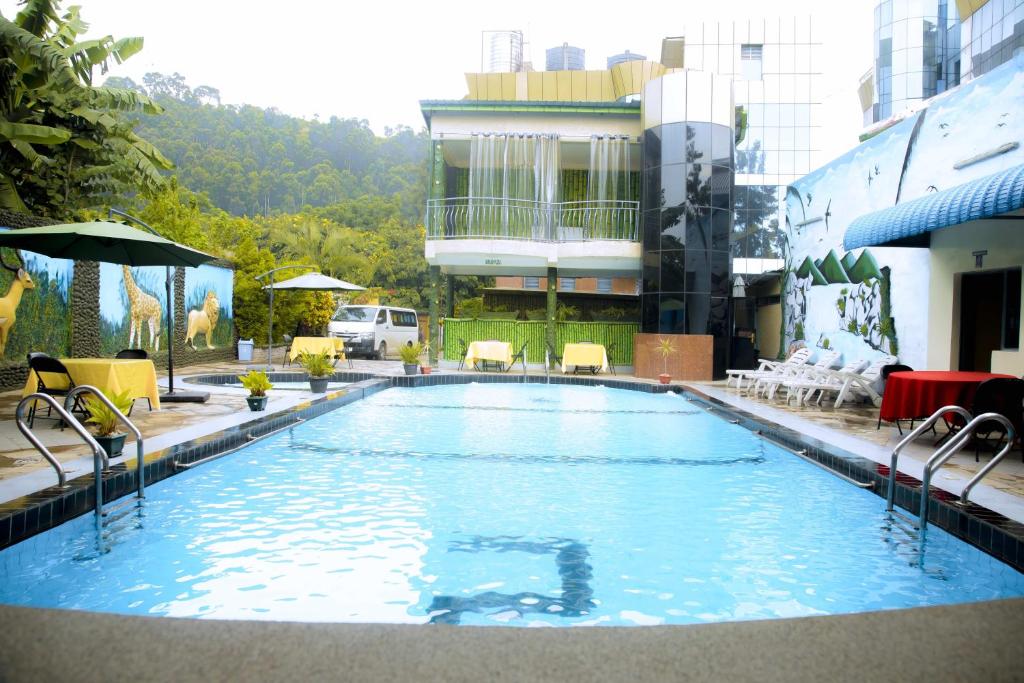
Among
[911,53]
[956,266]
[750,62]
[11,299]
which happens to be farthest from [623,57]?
[11,299]

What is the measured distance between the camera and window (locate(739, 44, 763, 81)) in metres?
34.1

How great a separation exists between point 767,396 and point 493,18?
68.7 ft

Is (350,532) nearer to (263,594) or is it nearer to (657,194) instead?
(263,594)

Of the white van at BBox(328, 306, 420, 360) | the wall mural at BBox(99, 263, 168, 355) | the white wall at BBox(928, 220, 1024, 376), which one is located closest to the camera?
the white wall at BBox(928, 220, 1024, 376)

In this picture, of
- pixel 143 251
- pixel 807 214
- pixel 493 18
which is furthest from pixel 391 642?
pixel 493 18

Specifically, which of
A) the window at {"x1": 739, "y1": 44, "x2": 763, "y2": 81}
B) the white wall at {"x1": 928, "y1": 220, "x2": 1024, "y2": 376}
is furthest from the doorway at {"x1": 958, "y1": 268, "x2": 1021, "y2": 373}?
the window at {"x1": 739, "y1": 44, "x2": 763, "y2": 81}

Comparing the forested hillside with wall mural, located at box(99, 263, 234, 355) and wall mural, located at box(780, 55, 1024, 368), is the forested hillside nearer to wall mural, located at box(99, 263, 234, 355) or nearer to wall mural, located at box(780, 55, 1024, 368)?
wall mural, located at box(99, 263, 234, 355)

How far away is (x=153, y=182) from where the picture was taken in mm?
16625

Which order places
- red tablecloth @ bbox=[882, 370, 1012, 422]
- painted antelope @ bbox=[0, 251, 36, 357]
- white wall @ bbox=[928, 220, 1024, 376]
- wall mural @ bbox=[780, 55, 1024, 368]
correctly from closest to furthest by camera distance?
red tablecloth @ bbox=[882, 370, 1012, 422] → white wall @ bbox=[928, 220, 1024, 376] → wall mural @ bbox=[780, 55, 1024, 368] → painted antelope @ bbox=[0, 251, 36, 357]

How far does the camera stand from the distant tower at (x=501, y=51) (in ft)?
91.5

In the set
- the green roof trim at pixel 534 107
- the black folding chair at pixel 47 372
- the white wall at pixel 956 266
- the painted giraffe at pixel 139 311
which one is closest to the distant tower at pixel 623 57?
the green roof trim at pixel 534 107

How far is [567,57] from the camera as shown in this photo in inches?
1886

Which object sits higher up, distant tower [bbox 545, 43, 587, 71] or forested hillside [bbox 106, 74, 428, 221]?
distant tower [bbox 545, 43, 587, 71]

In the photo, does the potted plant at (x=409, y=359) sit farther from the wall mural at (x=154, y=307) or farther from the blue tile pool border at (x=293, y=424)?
the wall mural at (x=154, y=307)
